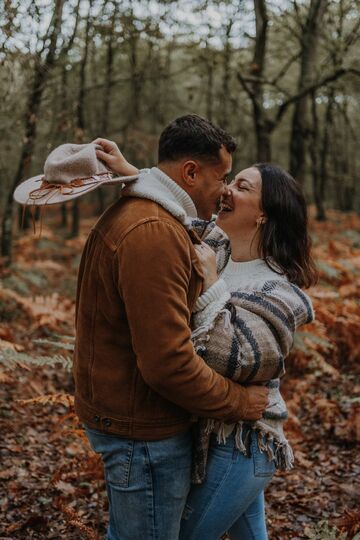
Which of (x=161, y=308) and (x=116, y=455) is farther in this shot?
(x=116, y=455)

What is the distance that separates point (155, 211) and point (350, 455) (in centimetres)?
430

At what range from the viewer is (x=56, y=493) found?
444 centimetres

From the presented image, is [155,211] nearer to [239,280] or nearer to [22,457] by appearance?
[239,280]

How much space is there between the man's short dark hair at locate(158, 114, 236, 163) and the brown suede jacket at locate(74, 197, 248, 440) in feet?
0.97

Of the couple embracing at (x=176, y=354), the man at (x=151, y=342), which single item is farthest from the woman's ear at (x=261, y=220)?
the man at (x=151, y=342)

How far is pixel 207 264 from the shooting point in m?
2.24

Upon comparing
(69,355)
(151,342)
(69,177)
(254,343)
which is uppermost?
(69,177)

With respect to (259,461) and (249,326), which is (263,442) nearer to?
(259,461)

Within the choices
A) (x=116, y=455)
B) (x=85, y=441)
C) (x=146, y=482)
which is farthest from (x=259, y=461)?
(x=85, y=441)

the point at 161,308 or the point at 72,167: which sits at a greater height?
the point at 72,167

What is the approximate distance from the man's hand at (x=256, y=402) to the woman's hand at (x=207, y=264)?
1.54ft

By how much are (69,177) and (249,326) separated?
3.08 feet

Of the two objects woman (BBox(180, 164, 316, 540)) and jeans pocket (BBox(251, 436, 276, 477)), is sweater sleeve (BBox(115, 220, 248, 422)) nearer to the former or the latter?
woman (BBox(180, 164, 316, 540))

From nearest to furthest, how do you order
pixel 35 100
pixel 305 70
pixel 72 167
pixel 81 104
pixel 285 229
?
pixel 72 167
pixel 285 229
pixel 35 100
pixel 305 70
pixel 81 104
